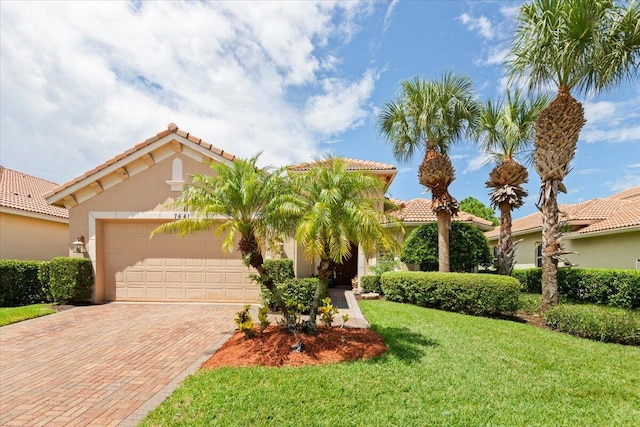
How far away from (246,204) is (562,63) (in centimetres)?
1095

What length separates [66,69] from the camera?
9680mm

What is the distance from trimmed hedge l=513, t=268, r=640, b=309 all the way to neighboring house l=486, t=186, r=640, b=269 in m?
0.79

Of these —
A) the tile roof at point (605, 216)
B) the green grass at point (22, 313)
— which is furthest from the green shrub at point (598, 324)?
the green grass at point (22, 313)

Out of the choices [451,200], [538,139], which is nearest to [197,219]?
[451,200]

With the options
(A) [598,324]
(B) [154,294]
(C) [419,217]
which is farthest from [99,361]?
(C) [419,217]

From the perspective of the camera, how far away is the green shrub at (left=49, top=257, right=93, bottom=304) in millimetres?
10508

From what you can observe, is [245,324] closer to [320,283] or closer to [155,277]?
[320,283]

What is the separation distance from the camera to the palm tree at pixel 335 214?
5570 mm

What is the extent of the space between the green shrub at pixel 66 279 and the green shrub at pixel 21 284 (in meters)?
1.28

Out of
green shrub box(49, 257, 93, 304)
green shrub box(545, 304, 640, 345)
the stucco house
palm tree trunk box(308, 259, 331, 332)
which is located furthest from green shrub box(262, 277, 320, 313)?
green shrub box(545, 304, 640, 345)

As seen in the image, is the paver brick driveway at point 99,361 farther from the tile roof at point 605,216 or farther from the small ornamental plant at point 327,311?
the tile roof at point 605,216

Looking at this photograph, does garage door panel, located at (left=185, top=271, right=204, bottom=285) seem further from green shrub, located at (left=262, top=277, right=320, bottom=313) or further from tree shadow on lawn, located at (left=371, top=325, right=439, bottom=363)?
tree shadow on lawn, located at (left=371, top=325, right=439, bottom=363)

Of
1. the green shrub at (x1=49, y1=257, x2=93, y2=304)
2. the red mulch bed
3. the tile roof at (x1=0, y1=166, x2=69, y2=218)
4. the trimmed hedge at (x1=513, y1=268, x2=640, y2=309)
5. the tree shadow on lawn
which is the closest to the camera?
the red mulch bed

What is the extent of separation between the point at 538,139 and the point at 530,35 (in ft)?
11.4
